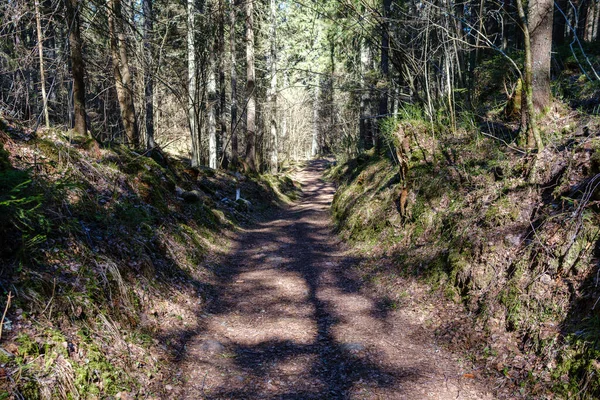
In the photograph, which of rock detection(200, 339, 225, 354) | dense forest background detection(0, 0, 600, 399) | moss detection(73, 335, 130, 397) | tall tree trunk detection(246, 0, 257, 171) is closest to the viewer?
moss detection(73, 335, 130, 397)

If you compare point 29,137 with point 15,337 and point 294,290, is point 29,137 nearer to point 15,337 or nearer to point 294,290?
point 15,337

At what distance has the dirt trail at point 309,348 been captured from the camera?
3.96 meters

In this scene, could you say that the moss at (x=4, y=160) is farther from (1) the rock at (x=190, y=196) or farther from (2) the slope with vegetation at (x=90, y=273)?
(1) the rock at (x=190, y=196)

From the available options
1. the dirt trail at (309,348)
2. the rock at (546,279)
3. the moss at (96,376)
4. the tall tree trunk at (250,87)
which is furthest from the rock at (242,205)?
the rock at (546,279)

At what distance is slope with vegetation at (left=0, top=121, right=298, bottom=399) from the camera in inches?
124

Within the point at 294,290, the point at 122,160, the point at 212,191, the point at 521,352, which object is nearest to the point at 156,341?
the point at 294,290

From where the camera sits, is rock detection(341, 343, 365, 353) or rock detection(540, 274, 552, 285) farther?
rock detection(341, 343, 365, 353)

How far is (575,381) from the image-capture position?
3.33m

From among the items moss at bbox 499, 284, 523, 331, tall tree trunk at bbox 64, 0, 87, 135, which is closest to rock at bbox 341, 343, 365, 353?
moss at bbox 499, 284, 523, 331

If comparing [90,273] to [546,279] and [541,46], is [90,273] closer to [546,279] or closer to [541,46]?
[546,279]

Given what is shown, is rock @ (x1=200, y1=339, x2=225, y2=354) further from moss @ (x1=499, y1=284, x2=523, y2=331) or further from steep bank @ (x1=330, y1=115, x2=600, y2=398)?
moss @ (x1=499, y1=284, x2=523, y2=331)

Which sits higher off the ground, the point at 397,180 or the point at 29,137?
the point at 29,137

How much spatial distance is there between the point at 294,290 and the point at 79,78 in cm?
596

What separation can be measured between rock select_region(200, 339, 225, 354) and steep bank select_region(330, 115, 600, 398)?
2.83m
